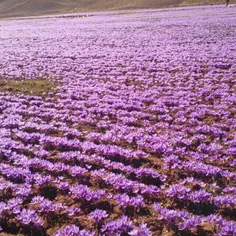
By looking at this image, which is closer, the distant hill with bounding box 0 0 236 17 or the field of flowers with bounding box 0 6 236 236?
the field of flowers with bounding box 0 6 236 236

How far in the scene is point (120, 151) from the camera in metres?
9.12

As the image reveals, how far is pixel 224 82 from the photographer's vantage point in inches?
658

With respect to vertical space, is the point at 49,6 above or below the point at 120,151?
above

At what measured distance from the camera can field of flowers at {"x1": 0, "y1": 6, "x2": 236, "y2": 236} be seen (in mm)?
6398

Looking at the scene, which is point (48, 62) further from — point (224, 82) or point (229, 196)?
point (229, 196)

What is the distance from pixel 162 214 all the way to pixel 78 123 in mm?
6402

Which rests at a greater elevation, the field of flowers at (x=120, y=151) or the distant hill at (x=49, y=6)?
the distant hill at (x=49, y=6)

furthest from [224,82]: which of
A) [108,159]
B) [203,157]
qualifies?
[108,159]

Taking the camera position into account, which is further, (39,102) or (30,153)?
(39,102)

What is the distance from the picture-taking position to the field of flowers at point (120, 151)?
6.40 metres

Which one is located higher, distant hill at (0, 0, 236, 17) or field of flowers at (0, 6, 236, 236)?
distant hill at (0, 0, 236, 17)

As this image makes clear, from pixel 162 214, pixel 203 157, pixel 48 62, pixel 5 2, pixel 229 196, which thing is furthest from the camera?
pixel 5 2

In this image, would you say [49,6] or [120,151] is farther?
[49,6]

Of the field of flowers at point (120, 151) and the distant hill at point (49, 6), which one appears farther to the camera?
the distant hill at point (49, 6)
